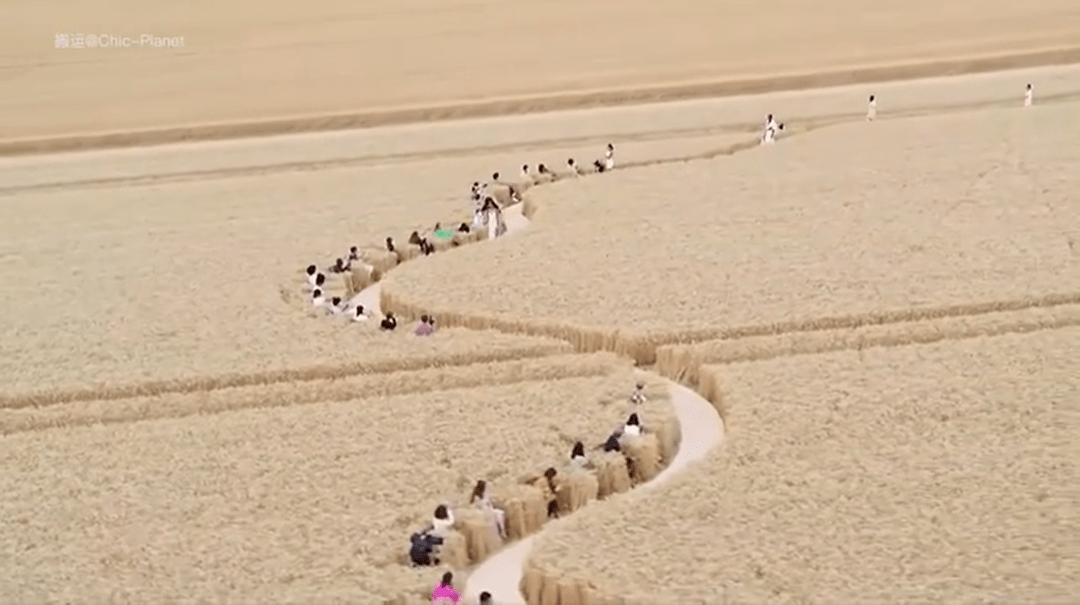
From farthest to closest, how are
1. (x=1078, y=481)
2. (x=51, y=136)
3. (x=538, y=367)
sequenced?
(x=51, y=136)
(x=538, y=367)
(x=1078, y=481)

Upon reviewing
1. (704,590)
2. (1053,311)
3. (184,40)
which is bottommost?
(704,590)

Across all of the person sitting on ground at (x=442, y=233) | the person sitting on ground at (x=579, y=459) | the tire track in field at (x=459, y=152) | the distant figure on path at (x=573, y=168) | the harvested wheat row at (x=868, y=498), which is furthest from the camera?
the tire track in field at (x=459, y=152)

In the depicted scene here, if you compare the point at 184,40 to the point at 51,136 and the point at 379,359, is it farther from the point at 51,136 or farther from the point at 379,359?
the point at 379,359

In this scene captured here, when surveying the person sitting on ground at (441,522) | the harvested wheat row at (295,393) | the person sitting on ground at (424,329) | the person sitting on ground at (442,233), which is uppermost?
the person sitting on ground at (442,233)

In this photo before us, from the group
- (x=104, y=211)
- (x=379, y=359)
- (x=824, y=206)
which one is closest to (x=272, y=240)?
(x=104, y=211)

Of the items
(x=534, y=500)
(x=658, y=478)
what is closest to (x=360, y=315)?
(x=658, y=478)

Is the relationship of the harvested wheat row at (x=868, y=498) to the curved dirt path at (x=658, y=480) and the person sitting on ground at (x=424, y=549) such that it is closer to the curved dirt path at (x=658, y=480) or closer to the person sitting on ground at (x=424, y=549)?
the curved dirt path at (x=658, y=480)

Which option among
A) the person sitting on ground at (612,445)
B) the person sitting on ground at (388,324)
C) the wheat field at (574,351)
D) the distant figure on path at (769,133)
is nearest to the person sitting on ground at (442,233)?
the wheat field at (574,351)
